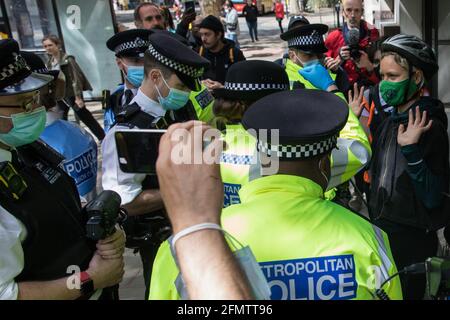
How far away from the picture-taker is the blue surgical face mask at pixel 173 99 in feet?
10.0

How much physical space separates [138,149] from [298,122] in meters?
0.61

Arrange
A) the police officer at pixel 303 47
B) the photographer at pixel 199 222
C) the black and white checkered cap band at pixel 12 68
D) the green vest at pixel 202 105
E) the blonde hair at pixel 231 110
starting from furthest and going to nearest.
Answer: the police officer at pixel 303 47, the green vest at pixel 202 105, the blonde hair at pixel 231 110, the black and white checkered cap band at pixel 12 68, the photographer at pixel 199 222

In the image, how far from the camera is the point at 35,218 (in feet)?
6.46

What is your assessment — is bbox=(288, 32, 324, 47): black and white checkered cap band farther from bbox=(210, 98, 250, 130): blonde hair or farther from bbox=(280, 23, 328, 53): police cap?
bbox=(210, 98, 250, 130): blonde hair

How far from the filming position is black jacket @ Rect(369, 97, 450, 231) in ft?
8.75

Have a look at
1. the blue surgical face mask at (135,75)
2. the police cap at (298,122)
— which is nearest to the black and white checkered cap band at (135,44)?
the blue surgical face mask at (135,75)

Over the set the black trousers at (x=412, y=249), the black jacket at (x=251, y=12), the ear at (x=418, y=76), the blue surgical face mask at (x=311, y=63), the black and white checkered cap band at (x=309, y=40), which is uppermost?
the black and white checkered cap band at (x=309, y=40)

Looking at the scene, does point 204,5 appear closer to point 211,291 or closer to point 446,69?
point 446,69

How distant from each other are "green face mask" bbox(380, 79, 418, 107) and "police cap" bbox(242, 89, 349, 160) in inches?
48.8

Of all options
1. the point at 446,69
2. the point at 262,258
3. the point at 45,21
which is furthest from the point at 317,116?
the point at 45,21

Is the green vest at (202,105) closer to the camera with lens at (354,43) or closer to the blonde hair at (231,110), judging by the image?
the blonde hair at (231,110)

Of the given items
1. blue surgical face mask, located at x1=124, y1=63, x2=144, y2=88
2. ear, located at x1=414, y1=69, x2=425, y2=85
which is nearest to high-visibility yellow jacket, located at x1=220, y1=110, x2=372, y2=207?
ear, located at x1=414, y1=69, x2=425, y2=85

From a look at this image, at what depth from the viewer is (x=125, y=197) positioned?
8.94 ft

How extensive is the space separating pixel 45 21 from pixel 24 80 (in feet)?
29.1
